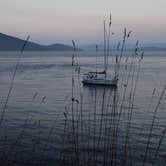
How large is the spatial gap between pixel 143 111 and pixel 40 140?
13.0m

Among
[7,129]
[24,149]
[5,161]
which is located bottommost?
[5,161]

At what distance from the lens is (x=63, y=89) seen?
178ft

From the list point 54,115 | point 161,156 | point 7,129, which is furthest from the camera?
point 54,115

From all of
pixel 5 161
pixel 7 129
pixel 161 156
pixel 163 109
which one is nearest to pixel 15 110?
pixel 7 129

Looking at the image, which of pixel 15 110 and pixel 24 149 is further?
pixel 15 110

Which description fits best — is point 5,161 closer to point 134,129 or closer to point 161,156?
point 161,156

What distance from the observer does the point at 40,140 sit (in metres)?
23.2

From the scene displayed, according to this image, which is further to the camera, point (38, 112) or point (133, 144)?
point (38, 112)

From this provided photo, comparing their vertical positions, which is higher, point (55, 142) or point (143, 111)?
point (143, 111)

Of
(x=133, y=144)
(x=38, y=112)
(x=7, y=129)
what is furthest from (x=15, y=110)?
(x=133, y=144)

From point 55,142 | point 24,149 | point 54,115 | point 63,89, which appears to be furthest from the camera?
point 63,89

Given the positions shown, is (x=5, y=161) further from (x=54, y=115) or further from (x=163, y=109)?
(x=163, y=109)

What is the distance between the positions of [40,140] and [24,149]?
233 centimetres

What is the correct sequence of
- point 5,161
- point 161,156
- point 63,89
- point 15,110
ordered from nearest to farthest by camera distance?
1. point 5,161
2. point 161,156
3. point 15,110
4. point 63,89
